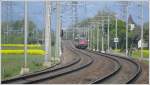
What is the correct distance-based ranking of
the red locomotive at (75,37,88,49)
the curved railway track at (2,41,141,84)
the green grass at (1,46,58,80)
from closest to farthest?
the curved railway track at (2,41,141,84)
the green grass at (1,46,58,80)
the red locomotive at (75,37,88,49)

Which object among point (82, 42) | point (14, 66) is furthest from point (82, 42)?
point (14, 66)

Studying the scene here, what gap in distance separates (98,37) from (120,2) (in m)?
24.6

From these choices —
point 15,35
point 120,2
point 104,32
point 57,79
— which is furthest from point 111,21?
point 57,79

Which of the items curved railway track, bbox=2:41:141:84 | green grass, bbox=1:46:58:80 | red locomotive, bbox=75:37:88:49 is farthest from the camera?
red locomotive, bbox=75:37:88:49

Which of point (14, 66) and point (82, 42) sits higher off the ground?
point (14, 66)

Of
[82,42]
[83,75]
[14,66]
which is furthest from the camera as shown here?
[82,42]

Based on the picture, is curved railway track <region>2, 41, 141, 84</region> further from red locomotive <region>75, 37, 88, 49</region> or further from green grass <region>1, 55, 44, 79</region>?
red locomotive <region>75, 37, 88, 49</region>

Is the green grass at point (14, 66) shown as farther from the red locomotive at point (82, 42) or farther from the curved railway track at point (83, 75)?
the red locomotive at point (82, 42)

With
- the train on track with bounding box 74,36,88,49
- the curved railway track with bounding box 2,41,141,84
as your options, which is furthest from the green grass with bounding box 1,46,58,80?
the train on track with bounding box 74,36,88,49

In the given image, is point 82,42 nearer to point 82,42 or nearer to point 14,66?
point 82,42

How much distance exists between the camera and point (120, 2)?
44438 mm

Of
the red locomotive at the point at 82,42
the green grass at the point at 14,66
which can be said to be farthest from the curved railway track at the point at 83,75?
the red locomotive at the point at 82,42

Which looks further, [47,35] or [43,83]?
[47,35]

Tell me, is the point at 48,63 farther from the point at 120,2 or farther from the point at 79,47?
the point at 79,47
